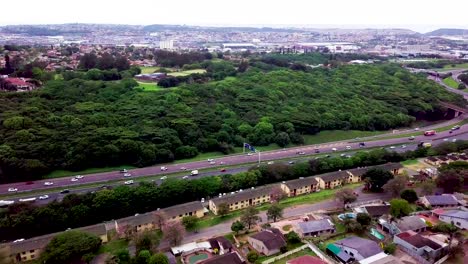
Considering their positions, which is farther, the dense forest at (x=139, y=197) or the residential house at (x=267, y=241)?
the dense forest at (x=139, y=197)

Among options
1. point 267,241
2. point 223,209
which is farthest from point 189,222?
point 267,241

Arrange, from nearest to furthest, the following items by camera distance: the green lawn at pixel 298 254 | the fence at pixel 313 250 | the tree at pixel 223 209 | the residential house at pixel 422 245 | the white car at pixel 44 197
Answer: the residential house at pixel 422 245
the fence at pixel 313 250
the green lawn at pixel 298 254
the tree at pixel 223 209
the white car at pixel 44 197

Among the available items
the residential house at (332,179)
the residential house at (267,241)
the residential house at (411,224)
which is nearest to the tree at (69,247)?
the residential house at (267,241)

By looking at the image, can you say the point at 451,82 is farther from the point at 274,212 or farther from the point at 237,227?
the point at 237,227

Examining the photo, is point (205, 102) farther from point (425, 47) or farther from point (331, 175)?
point (425, 47)

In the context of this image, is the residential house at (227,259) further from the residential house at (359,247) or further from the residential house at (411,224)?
the residential house at (411,224)

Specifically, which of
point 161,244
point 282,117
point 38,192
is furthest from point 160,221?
point 282,117
